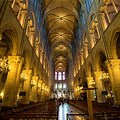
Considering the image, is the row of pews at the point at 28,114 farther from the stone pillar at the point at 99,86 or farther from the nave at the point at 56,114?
the stone pillar at the point at 99,86

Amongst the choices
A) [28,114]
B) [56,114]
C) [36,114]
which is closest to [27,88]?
[28,114]

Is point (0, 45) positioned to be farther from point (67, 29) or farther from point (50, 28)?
point (67, 29)

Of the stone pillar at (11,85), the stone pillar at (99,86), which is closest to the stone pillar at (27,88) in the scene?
the stone pillar at (11,85)

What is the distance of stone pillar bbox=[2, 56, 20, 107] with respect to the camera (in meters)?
11.5

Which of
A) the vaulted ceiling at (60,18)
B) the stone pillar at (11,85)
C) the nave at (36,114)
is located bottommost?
the nave at (36,114)

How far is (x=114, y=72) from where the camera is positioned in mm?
12844

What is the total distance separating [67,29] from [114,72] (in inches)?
1003

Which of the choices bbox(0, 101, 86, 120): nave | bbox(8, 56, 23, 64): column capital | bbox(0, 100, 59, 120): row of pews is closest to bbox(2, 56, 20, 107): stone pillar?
bbox(8, 56, 23, 64): column capital

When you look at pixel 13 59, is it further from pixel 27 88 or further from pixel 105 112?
pixel 105 112

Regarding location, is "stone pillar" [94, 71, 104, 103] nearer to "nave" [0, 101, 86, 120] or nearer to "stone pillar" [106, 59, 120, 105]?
"stone pillar" [106, 59, 120, 105]

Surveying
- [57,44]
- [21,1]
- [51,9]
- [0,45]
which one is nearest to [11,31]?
[21,1]

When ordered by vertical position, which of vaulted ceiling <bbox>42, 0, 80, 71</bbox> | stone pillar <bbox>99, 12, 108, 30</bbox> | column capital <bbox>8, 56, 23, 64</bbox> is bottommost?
column capital <bbox>8, 56, 23, 64</bbox>

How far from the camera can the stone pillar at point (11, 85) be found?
452 inches

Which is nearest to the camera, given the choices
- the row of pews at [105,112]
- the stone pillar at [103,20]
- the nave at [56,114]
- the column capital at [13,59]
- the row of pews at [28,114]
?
the row of pews at [28,114]
